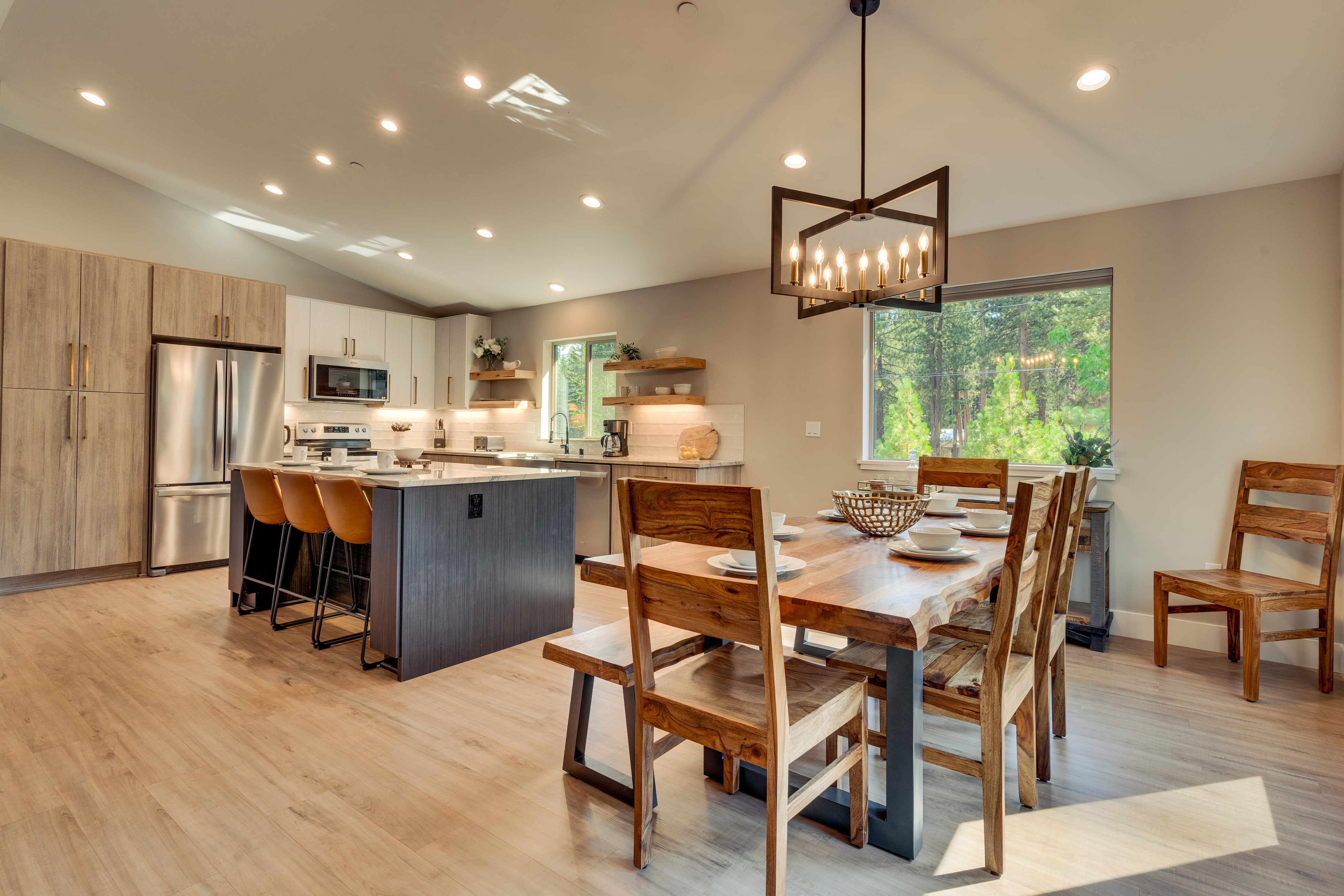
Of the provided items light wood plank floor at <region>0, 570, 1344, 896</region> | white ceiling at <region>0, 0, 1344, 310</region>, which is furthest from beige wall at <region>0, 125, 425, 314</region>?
light wood plank floor at <region>0, 570, 1344, 896</region>

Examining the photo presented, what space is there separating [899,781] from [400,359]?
6.22 metres

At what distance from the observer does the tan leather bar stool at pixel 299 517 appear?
3.12 metres

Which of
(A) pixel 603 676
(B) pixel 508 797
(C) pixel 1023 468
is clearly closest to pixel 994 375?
(C) pixel 1023 468

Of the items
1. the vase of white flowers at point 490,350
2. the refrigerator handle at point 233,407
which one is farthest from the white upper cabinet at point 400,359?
the refrigerator handle at point 233,407

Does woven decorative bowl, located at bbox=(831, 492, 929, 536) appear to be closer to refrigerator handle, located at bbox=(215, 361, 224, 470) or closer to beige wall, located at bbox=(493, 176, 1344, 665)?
beige wall, located at bbox=(493, 176, 1344, 665)

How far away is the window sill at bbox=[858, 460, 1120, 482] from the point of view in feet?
11.5

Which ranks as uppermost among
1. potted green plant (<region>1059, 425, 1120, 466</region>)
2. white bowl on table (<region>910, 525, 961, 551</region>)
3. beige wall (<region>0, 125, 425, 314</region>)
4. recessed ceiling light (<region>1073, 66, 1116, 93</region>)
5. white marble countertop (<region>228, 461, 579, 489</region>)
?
beige wall (<region>0, 125, 425, 314</region>)

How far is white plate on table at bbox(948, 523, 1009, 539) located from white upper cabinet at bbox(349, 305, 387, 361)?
223 inches

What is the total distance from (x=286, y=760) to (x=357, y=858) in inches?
25.8

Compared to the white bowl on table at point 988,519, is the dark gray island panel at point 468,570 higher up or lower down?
lower down

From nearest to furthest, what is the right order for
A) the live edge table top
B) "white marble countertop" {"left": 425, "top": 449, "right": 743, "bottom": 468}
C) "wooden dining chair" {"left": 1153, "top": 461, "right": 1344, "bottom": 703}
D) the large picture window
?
the live edge table top < "wooden dining chair" {"left": 1153, "top": 461, "right": 1344, "bottom": 703} < the large picture window < "white marble countertop" {"left": 425, "top": 449, "right": 743, "bottom": 468}

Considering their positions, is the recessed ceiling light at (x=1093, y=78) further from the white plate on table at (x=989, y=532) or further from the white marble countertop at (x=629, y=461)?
Answer: the white marble countertop at (x=629, y=461)

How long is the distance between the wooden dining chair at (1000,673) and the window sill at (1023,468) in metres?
1.74

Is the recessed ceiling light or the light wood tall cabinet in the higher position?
the recessed ceiling light
